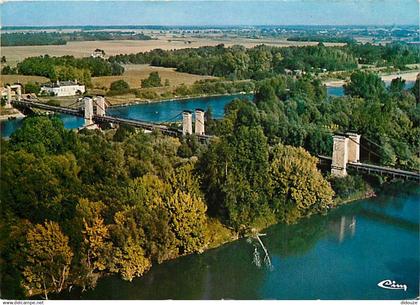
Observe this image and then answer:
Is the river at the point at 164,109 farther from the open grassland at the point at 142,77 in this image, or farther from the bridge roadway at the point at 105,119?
the open grassland at the point at 142,77

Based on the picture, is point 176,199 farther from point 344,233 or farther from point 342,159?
point 342,159

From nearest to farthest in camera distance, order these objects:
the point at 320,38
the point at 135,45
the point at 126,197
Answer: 1. the point at 126,197
2. the point at 135,45
3. the point at 320,38

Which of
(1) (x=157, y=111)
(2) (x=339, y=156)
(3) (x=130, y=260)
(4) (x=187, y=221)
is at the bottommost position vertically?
(3) (x=130, y=260)

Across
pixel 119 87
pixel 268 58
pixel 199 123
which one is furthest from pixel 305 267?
pixel 268 58

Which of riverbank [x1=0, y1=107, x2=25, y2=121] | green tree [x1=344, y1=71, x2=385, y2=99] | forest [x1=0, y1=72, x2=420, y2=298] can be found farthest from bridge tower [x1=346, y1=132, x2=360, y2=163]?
riverbank [x1=0, y1=107, x2=25, y2=121]

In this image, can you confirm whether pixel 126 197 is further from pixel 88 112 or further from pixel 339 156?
pixel 339 156

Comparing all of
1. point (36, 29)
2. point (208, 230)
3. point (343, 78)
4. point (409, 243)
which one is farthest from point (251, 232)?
point (343, 78)

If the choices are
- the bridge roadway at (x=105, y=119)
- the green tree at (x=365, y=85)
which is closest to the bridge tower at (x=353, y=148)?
the bridge roadway at (x=105, y=119)

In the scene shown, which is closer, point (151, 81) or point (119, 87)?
point (119, 87)
